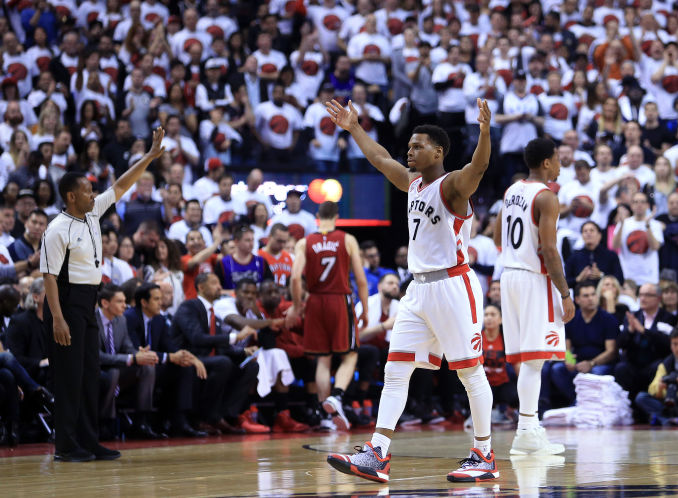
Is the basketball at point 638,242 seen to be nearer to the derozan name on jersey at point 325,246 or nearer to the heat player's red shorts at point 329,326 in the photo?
the heat player's red shorts at point 329,326

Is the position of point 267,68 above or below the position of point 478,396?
above

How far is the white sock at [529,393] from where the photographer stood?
317 inches

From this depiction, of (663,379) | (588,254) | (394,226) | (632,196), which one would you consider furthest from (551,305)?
(394,226)

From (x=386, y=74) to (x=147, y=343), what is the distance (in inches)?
376

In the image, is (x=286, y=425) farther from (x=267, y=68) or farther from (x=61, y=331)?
(x=267, y=68)

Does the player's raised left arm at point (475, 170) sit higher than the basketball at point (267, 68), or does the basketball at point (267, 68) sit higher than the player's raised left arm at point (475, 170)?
the basketball at point (267, 68)

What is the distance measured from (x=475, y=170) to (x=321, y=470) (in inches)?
93.2

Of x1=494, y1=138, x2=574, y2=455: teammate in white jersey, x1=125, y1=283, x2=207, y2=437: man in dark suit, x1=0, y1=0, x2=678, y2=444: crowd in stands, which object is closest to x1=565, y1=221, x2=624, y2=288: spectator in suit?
x1=0, y1=0, x2=678, y2=444: crowd in stands

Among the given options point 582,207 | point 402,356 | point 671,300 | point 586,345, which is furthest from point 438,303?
point 582,207

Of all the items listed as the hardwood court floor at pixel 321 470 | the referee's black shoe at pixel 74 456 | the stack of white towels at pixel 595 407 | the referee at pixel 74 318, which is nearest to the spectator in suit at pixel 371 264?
the stack of white towels at pixel 595 407

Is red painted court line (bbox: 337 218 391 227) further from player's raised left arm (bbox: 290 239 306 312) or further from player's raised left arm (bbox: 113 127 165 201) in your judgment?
player's raised left arm (bbox: 113 127 165 201)

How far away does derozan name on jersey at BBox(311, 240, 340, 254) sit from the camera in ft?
38.2

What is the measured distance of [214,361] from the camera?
1112 cm

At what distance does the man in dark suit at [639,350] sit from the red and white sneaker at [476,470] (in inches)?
232
